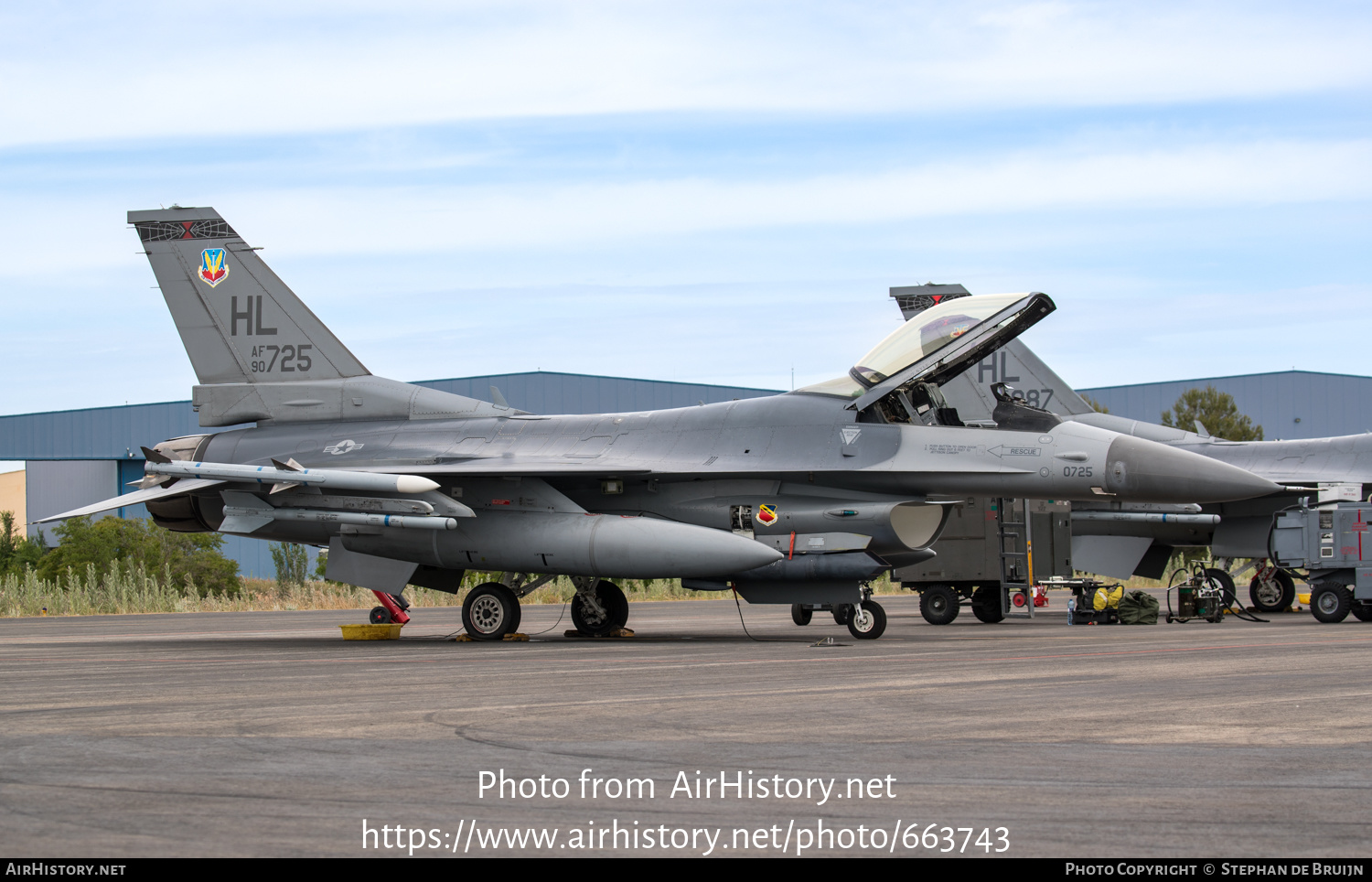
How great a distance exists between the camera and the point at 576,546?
47.2 ft

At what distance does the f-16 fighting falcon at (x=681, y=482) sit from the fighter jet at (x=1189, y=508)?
23.2ft

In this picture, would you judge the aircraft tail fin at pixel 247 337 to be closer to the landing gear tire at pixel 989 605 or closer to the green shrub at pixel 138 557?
the landing gear tire at pixel 989 605

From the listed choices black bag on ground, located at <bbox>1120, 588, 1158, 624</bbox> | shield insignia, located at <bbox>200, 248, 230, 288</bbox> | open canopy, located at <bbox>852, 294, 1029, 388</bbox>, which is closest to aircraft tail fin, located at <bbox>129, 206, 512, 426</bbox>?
shield insignia, located at <bbox>200, 248, 230, 288</bbox>

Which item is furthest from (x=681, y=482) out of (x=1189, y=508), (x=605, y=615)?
(x=1189, y=508)

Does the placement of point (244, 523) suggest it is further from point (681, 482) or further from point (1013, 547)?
point (1013, 547)

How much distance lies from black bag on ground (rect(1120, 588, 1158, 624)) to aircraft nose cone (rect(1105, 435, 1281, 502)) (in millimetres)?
4985

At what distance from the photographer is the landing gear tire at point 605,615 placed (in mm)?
16234

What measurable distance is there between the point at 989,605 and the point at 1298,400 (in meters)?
35.8

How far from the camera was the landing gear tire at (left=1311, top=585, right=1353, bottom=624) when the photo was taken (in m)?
18.4

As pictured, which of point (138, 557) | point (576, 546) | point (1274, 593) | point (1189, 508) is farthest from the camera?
point (138, 557)

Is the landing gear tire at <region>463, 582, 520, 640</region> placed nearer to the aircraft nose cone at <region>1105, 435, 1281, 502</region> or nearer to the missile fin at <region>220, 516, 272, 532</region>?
the missile fin at <region>220, 516, 272, 532</region>
